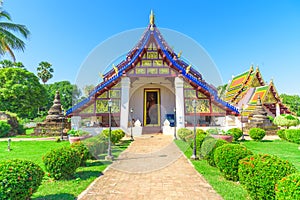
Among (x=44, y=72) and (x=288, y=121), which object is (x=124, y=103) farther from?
(x=44, y=72)

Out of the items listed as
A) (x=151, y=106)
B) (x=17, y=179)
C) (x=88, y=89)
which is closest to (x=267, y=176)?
(x=17, y=179)

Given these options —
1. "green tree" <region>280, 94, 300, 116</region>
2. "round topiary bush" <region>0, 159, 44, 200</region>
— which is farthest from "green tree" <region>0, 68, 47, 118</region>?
"green tree" <region>280, 94, 300, 116</region>

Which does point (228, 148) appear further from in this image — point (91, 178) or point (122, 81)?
point (122, 81)

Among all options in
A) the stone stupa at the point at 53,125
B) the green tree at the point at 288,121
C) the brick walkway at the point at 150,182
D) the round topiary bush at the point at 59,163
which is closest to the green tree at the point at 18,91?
the stone stupa at the point at 53,125

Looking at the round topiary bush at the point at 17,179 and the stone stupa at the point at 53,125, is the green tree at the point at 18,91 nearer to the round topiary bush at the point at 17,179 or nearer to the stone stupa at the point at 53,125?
the stone stupa at the point at 53,125

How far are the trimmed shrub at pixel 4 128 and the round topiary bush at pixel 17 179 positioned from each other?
16.6 metres

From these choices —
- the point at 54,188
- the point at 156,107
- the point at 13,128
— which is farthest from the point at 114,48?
the point at 13,128

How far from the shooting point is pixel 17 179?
328 cm

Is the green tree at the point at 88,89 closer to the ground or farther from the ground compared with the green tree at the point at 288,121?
farther from the ground

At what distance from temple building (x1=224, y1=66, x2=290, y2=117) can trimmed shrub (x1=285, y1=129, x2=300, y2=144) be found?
24.2 feet

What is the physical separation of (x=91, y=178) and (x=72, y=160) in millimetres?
709

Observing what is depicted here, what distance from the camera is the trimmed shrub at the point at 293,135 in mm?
11920

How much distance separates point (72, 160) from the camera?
524cm

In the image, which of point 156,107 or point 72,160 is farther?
point 156,107
